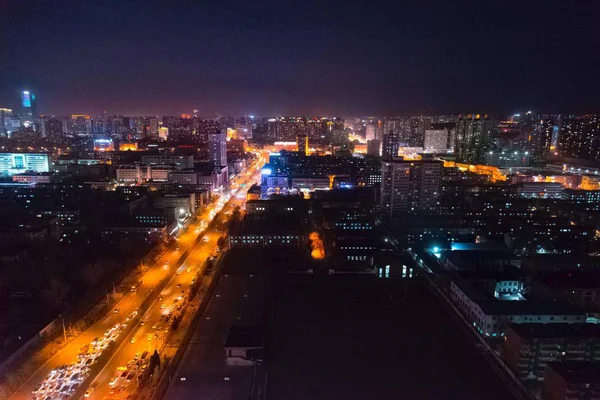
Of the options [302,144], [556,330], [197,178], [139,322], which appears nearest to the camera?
[556,330]

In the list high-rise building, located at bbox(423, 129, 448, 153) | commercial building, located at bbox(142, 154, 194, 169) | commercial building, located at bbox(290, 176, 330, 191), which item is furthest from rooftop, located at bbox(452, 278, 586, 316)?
high-rise building, located at bbox(423, 129, 448, 153)

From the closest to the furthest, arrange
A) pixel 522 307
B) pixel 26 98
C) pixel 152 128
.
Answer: pixel 522 307 → pixel 26 98 → pixel 152 128

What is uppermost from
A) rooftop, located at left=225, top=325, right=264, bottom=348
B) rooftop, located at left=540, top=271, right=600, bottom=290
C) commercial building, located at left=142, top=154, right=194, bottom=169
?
commercial building, located at left=142, top=154, right=194, bottom=169

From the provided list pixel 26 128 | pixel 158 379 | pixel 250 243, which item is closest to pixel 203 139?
pixel 26 128

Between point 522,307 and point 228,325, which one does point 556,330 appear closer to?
point 522,307

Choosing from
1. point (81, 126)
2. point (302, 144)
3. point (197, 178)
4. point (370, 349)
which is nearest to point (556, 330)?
point (370, 349)

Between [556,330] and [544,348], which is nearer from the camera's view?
[544,348]

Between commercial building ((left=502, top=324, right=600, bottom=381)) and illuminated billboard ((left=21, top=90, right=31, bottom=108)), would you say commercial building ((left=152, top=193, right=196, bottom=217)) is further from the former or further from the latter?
illuminated billboard ((left=21, top=90, right=31, bottom=108))
